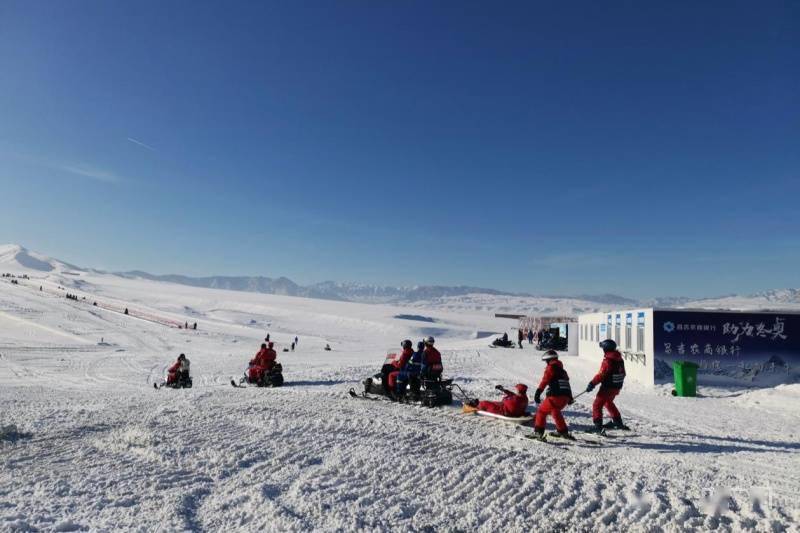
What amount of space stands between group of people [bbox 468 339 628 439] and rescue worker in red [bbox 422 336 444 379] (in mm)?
2107

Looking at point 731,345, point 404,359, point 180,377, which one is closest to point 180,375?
point 180,377

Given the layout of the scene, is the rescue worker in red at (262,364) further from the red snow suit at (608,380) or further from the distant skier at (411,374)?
the red snow suit at (608,380)

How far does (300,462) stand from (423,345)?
6485 mm

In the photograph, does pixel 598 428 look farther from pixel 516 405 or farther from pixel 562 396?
pixel 516 405

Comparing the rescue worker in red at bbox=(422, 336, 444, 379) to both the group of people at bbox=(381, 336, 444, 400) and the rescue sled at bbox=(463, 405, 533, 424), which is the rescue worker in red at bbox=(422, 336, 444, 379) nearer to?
the group of people at bbox=(381, 336, 444, 400)

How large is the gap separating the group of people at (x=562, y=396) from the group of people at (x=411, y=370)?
7.40ft

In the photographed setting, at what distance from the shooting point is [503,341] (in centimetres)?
3684

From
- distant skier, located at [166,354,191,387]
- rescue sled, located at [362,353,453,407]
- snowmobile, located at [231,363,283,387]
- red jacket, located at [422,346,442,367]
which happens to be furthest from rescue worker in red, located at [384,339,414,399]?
distant skier, located at [166,354,191,387]

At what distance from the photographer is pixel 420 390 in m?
12.4

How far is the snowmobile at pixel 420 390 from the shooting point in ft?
38.9

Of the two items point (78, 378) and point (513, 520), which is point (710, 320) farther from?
point (78, 378)

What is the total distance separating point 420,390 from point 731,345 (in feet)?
38.2

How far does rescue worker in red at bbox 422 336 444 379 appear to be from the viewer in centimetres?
1242

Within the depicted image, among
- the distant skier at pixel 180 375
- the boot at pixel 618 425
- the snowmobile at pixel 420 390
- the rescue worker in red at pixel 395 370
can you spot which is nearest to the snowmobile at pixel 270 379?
the distant skier at pixel 180 375
